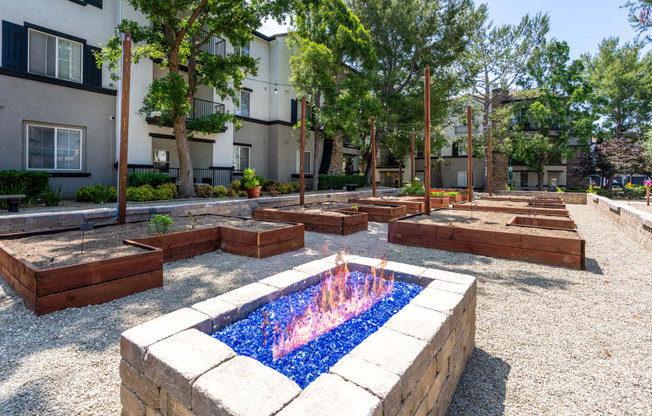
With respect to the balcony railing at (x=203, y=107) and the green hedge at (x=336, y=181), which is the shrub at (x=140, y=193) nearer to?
the balcony railing at (x=203, y=107)

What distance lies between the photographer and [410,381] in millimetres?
1494

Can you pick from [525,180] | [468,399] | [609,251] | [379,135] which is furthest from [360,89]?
[525,180]

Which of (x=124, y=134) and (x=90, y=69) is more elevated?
(x=90, y=69)

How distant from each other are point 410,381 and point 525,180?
33.2 meters

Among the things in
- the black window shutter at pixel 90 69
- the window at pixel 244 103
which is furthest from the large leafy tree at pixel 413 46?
the black window shutter at pixel 90 69

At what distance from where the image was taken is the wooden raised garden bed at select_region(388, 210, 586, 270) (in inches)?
196

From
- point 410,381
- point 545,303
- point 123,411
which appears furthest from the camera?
point 545,303

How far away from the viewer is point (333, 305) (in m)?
2.62

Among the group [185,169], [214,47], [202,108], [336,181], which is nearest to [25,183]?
[185,169]

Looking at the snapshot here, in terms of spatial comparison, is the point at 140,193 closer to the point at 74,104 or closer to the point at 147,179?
the point at 147,179

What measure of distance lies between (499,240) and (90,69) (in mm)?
13759

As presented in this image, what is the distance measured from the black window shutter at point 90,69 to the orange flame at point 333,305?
1242cm

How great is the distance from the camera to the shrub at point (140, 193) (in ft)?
32.6

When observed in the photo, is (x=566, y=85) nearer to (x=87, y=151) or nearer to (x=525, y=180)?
(x=525, y=180)
